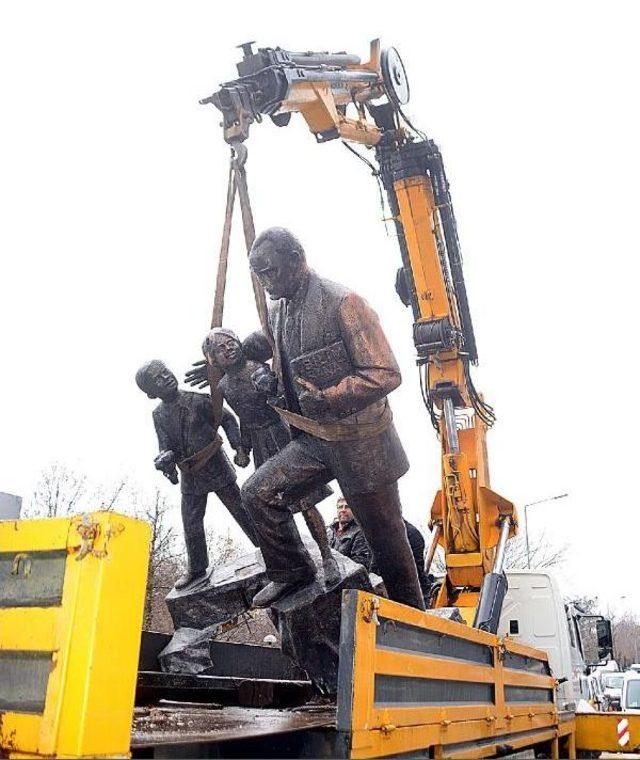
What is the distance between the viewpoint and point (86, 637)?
2.08 metres

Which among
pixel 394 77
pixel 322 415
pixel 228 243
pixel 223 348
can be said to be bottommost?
pixel 322 415

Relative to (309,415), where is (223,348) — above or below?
above

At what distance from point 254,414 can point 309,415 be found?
773 millimetres

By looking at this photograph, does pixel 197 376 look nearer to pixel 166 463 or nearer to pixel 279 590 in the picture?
pixel 166 463

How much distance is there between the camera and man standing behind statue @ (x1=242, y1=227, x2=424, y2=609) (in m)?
4.19

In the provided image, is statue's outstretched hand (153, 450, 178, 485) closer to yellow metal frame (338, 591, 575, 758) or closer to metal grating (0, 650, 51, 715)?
yellow metal frame (338, 591, 575, 758)

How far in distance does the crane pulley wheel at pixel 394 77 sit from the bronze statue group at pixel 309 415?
4.95m

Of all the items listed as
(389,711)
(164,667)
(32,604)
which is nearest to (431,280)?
(164,667)

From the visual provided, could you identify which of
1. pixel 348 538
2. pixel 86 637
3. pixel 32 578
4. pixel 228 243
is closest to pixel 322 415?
pixel 228 243

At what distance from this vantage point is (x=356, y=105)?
880 centimetres

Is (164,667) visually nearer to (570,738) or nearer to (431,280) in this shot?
(570,738)

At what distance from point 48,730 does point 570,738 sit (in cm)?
535

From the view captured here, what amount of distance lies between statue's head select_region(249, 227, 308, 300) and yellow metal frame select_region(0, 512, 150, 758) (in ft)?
7.52

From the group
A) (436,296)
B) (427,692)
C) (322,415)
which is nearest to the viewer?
(427,692)
